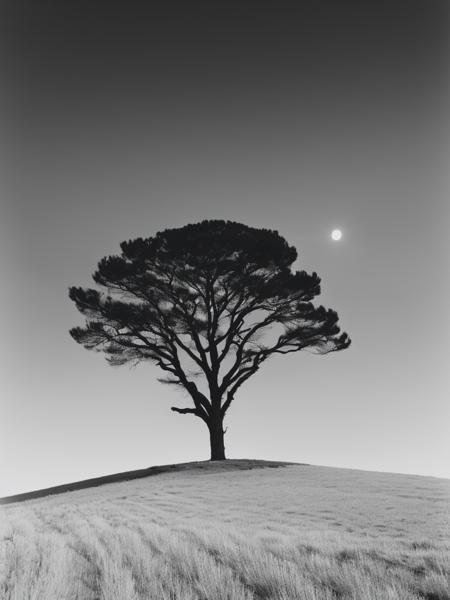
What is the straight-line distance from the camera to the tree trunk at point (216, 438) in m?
25.3

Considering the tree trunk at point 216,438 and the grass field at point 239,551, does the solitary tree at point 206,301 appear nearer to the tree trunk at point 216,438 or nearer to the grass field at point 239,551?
the tree trunk at point 216,438

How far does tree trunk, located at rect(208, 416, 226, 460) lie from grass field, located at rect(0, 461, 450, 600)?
482 inches

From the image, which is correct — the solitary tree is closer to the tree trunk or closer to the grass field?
the tree trunk

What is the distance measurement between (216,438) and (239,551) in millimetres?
20491

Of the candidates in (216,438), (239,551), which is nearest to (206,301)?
(216,438)

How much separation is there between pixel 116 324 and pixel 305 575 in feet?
73.0

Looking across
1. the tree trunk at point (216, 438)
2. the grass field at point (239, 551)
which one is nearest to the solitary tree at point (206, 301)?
the tree trunk at point (216, 438)

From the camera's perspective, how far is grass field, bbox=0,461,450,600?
417 cm

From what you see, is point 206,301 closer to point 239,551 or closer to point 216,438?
point 216,438

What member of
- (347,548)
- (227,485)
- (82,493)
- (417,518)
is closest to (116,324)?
(82,493)

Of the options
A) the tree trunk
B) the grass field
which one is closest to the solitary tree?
the tree trunk

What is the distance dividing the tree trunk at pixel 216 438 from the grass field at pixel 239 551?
12.2 m

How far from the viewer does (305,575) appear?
4.50 m

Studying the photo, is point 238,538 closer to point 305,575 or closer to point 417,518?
point 305,575
